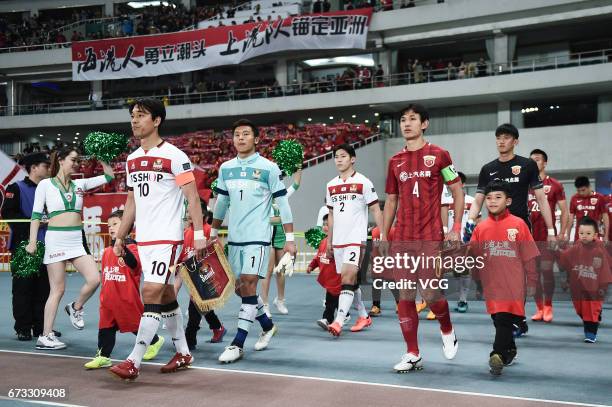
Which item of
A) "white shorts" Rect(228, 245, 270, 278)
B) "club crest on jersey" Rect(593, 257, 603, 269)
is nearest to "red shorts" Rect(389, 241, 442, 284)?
"white shorts" Rect(228, 245, 270, 278)

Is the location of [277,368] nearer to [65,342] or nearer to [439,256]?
[439,256]

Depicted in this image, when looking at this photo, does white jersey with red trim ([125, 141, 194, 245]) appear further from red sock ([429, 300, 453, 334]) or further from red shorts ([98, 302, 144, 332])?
red sock ([429, 300, 453, 334])

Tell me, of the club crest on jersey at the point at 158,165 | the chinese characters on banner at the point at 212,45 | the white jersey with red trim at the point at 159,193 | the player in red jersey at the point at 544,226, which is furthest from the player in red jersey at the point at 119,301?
the chinese characters on banner at the point at 212,45

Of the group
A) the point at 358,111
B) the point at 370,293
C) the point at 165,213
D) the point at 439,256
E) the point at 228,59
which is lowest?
the point at 370,293

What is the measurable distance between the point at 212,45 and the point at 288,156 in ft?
76.4

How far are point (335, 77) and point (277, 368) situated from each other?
2688 cm

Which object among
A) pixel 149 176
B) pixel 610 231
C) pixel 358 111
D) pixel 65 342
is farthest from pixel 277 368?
pixel 358 111

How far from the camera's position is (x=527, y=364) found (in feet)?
18.2

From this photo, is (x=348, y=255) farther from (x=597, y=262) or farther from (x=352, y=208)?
(x=597, y=262)

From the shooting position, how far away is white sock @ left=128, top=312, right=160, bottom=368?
5.01 metres

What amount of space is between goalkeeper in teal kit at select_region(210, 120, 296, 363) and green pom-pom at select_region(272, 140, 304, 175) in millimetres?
2610

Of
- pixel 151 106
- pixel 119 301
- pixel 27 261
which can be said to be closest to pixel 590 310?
pixel 119 301

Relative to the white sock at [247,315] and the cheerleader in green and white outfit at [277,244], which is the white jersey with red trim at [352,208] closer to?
the cheerleader in green and white outfit at [277,244]

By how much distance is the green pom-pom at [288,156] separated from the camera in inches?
345
